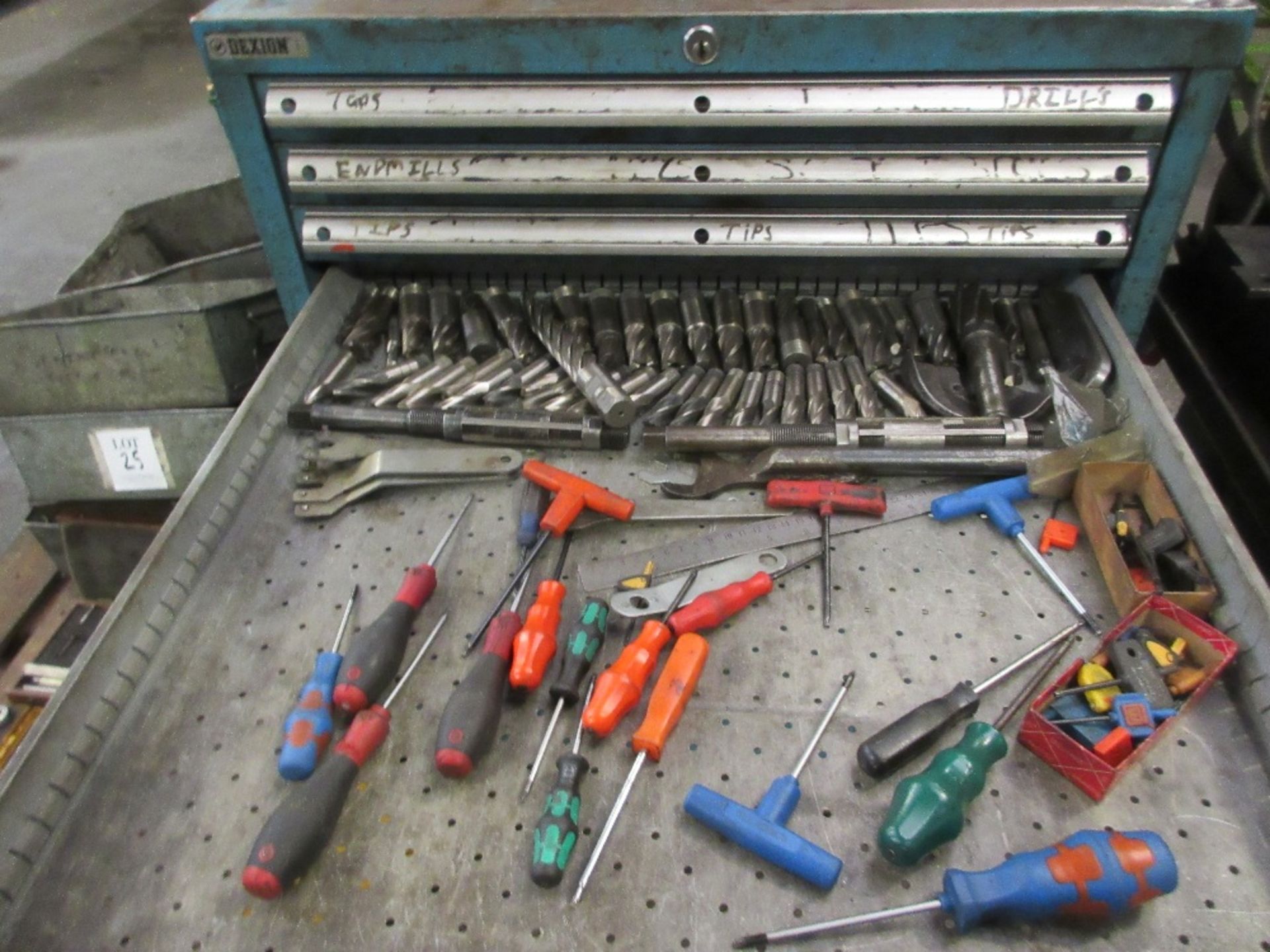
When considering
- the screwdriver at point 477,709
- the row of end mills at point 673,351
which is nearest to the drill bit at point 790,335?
the row of end mills at point 673,351

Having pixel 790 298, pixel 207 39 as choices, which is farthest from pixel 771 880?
pixel 207 39

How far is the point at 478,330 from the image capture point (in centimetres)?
132

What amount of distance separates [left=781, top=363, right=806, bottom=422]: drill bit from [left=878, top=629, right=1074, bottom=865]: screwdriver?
49cm

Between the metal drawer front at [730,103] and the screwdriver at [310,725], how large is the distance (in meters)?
0.70

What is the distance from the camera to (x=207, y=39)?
1145 mm

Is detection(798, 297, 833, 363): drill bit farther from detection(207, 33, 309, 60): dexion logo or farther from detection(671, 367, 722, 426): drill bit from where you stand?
detection(207, 33, 309, 60): dexion logo

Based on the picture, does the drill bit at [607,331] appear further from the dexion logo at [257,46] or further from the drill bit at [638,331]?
the dexion logo at [257,46]

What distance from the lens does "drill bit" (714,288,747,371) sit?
128cm

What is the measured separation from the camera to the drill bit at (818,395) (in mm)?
1182

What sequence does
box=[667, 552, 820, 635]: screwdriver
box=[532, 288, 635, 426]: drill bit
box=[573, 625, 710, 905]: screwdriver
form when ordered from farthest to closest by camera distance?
box=[532, 288, 635, 426]: drill bit
box=[667, 552, 820, 635]: screwdriver
box=[573, 625, 710, 905]: screwdriver

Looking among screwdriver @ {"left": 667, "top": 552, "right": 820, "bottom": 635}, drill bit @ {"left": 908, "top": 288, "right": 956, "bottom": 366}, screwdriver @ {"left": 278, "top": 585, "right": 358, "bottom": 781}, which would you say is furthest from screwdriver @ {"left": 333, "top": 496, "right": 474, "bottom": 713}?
drill bit @ {"left": 908, "top": 288, "right": 956, "bottom": 366}

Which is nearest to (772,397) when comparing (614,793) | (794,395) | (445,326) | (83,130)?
(794,395)

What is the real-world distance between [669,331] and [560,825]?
2.45ft

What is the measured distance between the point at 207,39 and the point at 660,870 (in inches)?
44.5
